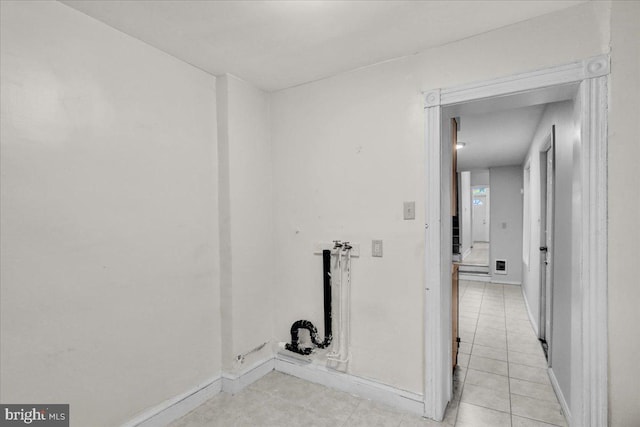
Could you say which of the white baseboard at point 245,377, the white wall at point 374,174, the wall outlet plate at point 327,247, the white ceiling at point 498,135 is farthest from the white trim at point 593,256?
the white baseboard at point 245,377

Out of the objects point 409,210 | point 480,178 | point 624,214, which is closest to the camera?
point 624,214

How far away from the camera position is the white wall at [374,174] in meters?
1.92

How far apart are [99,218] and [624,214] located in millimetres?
2786

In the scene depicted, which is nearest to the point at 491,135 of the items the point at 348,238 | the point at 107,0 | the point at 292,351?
the point at 348,238

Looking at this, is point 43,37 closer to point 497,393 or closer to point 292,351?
point 292,351

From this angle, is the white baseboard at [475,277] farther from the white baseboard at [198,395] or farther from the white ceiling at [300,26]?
the white ceiling at [300,26]

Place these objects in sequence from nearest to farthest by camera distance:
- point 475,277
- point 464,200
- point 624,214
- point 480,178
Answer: point 624,214, point 475,277, point 464,200, point 480,178

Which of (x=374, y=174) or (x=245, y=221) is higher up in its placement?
(x=374, y=174)

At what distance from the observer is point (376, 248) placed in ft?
7.63

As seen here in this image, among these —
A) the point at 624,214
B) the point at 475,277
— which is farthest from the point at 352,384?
the point at 475,277

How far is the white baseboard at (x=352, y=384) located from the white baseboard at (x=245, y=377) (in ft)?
0.44

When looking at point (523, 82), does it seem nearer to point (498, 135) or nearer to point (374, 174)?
point (374, 174)

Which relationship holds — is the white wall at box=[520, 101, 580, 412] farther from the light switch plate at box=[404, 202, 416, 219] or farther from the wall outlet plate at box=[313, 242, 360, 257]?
the wall outlet plate at box=[313, 242, 360, 257]

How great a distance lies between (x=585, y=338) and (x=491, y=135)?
3.27 meters
